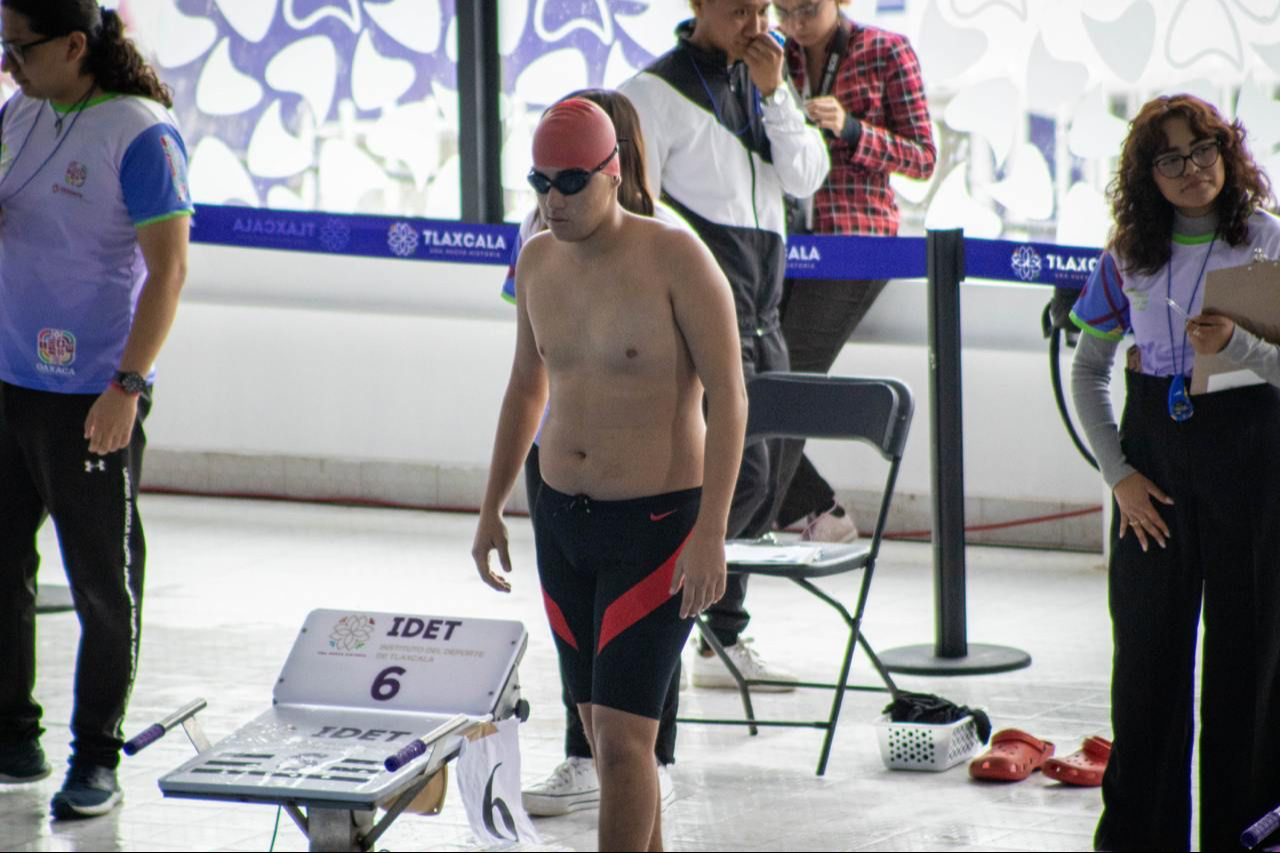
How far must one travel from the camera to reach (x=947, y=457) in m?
6.48

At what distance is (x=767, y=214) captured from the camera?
231 inches

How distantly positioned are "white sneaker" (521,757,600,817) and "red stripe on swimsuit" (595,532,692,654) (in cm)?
126

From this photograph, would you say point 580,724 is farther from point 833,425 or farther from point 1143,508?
point 1143,508

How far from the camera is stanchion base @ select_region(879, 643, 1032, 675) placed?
640 cm

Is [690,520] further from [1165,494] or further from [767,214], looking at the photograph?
[767,214]

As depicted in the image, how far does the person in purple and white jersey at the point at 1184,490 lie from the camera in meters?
4.37

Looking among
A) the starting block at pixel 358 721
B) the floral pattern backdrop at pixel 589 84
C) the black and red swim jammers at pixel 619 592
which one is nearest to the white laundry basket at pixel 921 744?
the black and red swim jammers at pixel 619 592

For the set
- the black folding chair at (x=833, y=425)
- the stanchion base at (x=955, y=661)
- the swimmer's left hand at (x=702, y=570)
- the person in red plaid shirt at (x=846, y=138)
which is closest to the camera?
the swimmer's left hand at (x=702, y=570)

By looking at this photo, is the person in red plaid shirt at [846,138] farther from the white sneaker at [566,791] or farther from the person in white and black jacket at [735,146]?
the white sneaker at [566,791]

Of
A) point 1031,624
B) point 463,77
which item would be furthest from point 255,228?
point 1031,624

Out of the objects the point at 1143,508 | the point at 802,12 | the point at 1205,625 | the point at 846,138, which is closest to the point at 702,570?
the point at 1143,508

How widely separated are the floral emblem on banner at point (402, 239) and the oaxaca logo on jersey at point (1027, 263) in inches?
103

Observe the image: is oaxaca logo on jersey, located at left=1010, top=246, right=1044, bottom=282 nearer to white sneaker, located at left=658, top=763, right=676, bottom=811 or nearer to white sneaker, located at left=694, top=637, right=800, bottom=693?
white sneaker, located at left=694, top=637, right=800, bottom=693

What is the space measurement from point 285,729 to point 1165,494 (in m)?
1.91
